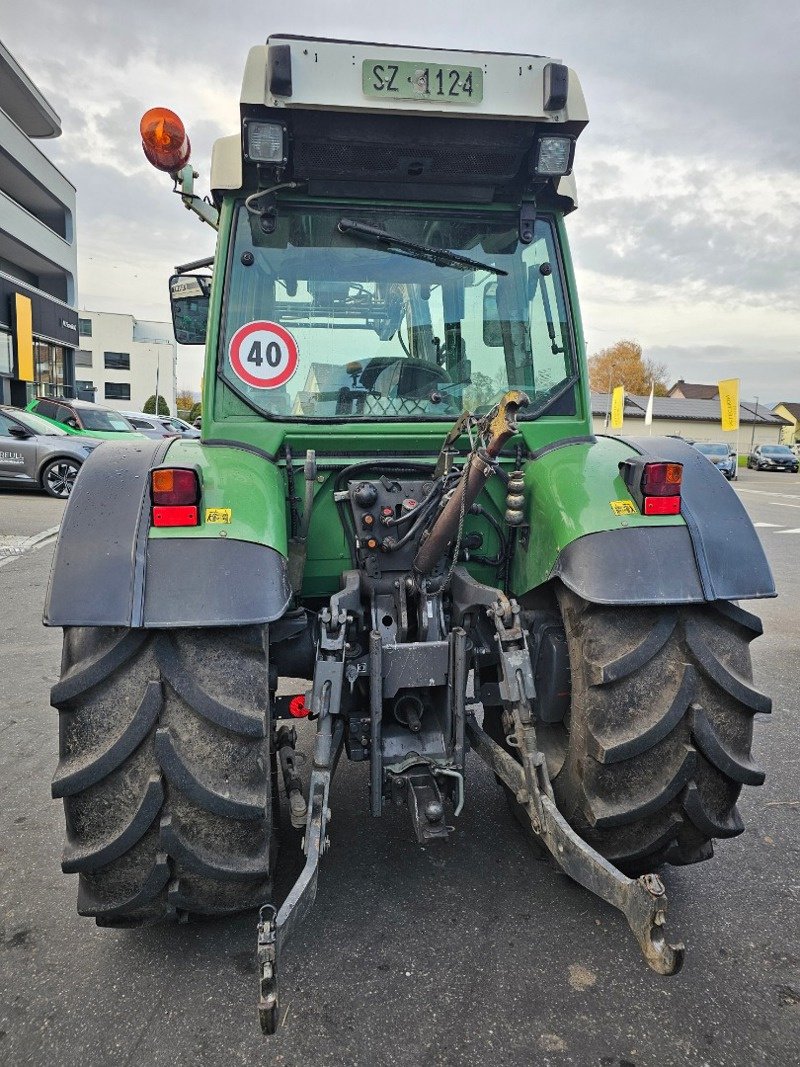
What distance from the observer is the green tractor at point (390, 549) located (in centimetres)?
210

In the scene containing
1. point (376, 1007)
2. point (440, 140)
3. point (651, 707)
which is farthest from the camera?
point (440, 140)

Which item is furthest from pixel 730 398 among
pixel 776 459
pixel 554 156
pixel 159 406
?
pixel 159 406

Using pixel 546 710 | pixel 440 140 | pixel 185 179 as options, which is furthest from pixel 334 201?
pixel 546 710

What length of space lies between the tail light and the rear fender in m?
0.03

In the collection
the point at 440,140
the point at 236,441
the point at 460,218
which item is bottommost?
the point at 236,441

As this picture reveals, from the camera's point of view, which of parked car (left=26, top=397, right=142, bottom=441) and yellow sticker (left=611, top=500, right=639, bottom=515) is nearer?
yellow sticker (left=611, top=500, right=639, bottom=515)

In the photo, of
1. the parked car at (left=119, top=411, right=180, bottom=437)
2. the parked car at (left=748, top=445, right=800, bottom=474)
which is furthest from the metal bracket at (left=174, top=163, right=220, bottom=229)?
the parked car at (left=748, top=445, right=800, bottom=474)

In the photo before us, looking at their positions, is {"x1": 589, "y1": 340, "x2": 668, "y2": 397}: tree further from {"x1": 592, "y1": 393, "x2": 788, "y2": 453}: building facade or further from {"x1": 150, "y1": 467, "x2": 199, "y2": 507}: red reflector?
{"x1": 150, "y1": 467, "x2": 199, "y2": 507}: red reflector

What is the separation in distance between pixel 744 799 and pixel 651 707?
1574mm

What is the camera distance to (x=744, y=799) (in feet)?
11.1

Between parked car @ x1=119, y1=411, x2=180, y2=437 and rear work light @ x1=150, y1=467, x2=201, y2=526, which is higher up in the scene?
parked car @ x1=119, y1=411, x2=180, y2=437

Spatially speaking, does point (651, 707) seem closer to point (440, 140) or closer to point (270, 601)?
point (270, 601)

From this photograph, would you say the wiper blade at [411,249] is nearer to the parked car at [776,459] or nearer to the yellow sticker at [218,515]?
the yellow sticker at [218,515]

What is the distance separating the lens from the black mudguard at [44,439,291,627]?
2041 millimetres
